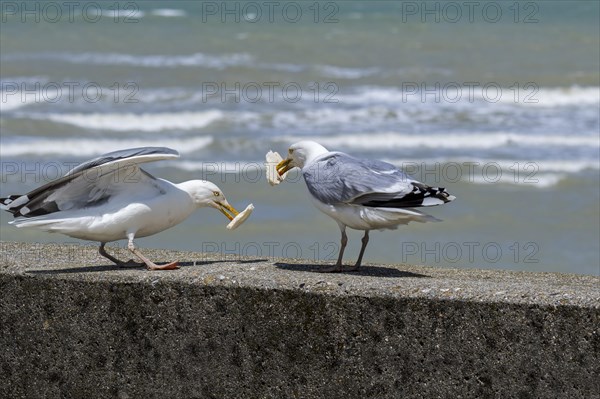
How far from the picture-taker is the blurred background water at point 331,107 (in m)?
8.34

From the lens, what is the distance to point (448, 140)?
41.1 feet

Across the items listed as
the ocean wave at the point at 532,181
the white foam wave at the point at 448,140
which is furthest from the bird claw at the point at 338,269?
the white foam wave at the point at 448,140

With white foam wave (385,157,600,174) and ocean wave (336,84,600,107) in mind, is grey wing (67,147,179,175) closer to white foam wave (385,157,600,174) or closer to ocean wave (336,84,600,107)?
white foam wave (385,157,600,174)

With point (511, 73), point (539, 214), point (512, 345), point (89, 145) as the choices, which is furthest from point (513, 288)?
point (511, 73)

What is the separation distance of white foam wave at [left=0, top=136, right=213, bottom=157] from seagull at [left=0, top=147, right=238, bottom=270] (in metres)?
7.49

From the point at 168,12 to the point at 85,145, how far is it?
13600 mm

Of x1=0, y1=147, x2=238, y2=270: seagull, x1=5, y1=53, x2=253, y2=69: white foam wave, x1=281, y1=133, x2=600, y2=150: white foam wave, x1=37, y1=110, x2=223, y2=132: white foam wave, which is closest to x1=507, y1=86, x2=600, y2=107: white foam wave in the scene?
x1=281, y1=133, x2=600, y2=150: white foam wave

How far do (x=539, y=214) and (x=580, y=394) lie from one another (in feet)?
18.2

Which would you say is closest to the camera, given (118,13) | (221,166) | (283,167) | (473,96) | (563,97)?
(283,167)

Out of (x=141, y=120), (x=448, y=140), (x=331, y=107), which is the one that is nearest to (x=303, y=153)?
(x=448, y=140)

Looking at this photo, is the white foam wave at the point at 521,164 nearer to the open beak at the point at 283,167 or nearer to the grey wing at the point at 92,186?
the open beak at the point at 283,167

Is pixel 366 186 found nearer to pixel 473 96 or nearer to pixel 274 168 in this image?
pixel 274 168

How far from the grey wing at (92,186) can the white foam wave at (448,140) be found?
8.09 metres

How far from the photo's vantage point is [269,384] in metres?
3.71
